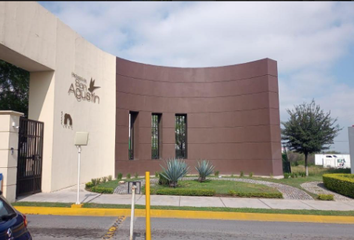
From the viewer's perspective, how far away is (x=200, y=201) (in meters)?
11.5

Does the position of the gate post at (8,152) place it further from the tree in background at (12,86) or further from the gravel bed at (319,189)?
the gravel bed at (319,189)

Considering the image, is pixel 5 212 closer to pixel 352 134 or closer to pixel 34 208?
pixel 34 208

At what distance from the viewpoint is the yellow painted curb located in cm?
930

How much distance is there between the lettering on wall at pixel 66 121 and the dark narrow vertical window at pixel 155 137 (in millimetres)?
6959

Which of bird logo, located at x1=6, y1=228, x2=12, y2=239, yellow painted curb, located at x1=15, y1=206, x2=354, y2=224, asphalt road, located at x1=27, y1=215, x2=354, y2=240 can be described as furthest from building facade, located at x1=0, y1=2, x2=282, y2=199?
bird logo, located at x1=6, y1=228, x2=12, y2=239

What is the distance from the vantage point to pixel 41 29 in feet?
40.9

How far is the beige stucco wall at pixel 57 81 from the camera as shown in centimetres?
1137

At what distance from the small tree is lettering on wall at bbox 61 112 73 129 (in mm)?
14055

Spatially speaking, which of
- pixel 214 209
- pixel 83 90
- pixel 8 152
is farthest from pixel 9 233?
pixel 83 90

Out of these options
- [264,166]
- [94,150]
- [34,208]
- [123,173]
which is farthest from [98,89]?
[264,166]

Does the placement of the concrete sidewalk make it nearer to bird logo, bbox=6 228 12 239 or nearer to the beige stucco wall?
the beige stucco wall

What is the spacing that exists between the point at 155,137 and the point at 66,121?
7547 mm

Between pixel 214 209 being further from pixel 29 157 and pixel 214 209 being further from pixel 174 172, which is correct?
pixel 29 157

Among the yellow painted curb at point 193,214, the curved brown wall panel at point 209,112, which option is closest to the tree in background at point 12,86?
the curved brown wall panel at point 209,112
